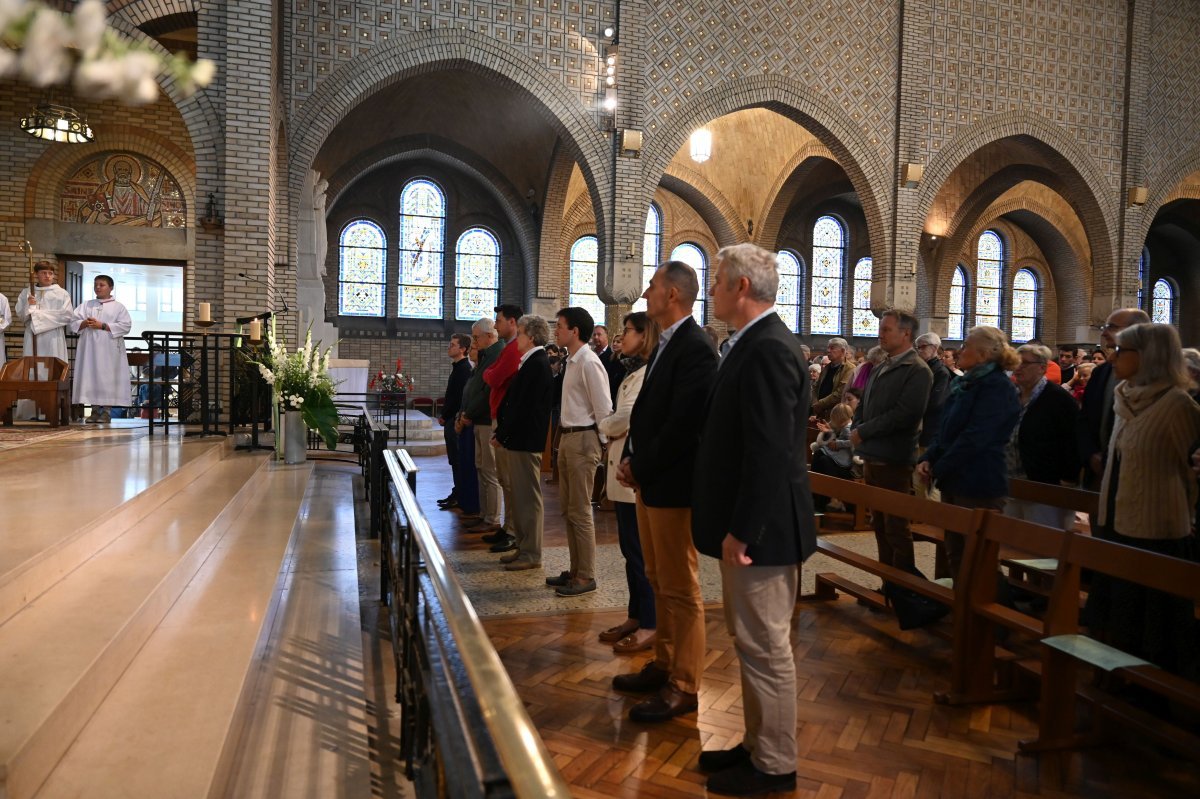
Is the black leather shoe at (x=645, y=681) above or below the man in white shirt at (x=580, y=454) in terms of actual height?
below

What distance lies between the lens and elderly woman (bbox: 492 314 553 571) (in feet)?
16.3

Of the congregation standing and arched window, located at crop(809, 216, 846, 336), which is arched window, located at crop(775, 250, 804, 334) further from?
the congregation standing

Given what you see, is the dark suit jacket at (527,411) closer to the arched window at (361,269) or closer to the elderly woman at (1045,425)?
the elderly woman at (1045,425)

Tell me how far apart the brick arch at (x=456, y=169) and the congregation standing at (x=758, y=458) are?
13.4m

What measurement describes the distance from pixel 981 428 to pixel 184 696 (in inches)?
144

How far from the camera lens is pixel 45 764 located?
1856 millimetres

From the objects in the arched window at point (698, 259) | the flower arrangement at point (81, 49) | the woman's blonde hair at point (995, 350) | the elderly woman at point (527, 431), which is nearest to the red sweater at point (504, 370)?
the elderly woman at point (527, 431)

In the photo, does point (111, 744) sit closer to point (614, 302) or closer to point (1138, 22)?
point (614, 302)

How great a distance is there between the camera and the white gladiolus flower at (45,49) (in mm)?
936

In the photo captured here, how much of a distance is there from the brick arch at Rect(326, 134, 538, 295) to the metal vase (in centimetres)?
1152

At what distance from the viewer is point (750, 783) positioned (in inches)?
98.2

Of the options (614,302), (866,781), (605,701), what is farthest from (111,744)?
(614,302)

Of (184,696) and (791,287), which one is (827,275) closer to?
(791,287)

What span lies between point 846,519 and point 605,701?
176 inches
